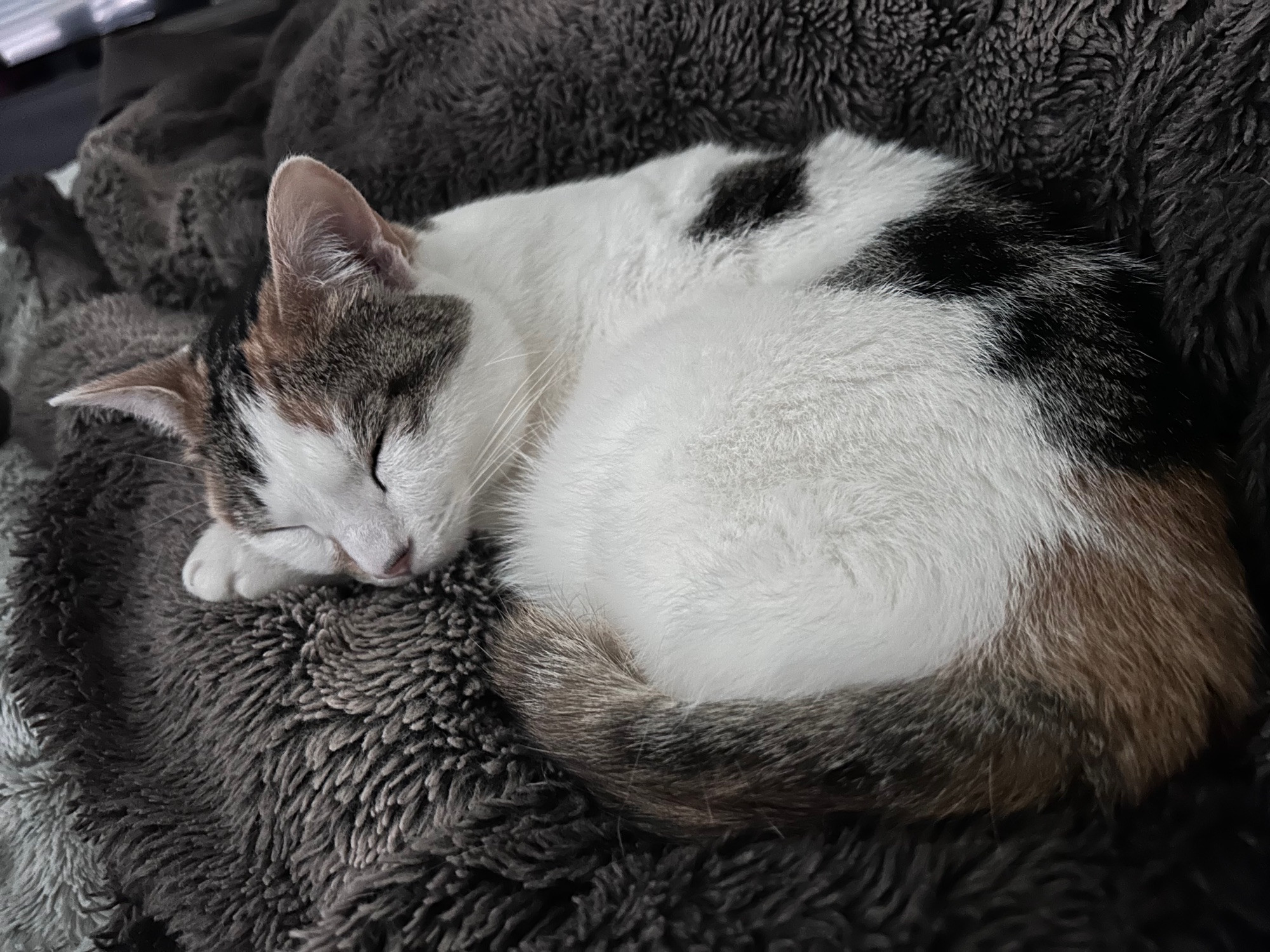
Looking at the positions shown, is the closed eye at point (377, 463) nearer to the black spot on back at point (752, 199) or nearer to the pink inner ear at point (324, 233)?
the pink inner ear at point (324, 233)

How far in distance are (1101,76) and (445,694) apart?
3.49 feet

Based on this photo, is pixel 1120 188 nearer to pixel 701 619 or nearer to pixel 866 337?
pixel 866 337

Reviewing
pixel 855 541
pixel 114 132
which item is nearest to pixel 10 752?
pixel 855 541

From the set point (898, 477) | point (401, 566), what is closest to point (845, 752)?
point (898, 477)

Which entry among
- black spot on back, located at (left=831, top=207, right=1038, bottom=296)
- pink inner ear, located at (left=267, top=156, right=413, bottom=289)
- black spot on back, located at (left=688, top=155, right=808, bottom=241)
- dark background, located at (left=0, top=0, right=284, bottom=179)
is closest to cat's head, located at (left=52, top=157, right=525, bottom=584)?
pink inner ear, located at (left=267, top=156, right=413, bottom=289)

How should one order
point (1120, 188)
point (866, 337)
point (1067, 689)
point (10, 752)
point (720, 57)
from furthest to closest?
1. point (720, 57)
2. point (10, 752)
3. point (1120, 188)
4. point (866, 337)
5. point (1067, 689)

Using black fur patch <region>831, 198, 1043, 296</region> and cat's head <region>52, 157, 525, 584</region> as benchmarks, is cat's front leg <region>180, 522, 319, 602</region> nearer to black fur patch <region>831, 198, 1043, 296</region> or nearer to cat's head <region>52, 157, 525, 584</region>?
cat's head <region>52, 157, 525, 584</region>

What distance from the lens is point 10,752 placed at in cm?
105

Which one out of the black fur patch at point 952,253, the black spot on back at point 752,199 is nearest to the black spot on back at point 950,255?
the black fur patch at point 952,253

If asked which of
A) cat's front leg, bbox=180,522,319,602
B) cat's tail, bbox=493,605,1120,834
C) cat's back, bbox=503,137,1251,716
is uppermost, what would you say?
cat's back, bbox=503,137,1251,716

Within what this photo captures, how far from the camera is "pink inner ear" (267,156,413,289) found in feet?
2.81

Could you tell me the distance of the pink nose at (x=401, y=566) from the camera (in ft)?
2.95

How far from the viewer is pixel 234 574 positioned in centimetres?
101

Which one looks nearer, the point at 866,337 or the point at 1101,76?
the point at 866,337
